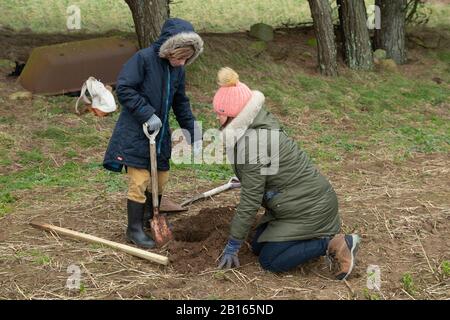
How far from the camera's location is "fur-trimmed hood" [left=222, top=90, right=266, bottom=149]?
3.94 metres

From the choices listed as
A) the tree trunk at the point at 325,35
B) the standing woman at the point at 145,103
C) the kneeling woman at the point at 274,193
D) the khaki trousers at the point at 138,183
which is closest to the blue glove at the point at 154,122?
the standing woman at the point at 145,103

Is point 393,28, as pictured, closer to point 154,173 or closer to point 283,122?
point 283,122

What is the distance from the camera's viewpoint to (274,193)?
13.7 feet

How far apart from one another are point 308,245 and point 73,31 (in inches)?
350

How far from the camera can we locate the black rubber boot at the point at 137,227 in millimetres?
4684

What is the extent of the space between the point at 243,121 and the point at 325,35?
259 inches

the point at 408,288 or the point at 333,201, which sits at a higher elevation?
the point at 333,201

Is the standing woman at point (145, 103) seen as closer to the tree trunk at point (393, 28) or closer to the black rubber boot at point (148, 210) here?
the black rubber boot at point (148, 210)

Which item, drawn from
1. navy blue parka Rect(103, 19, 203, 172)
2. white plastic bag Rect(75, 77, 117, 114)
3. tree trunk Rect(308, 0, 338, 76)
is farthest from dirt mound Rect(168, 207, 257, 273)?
tree trunk Rect(308, 0, 338, 76)

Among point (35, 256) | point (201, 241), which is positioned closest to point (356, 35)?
point (201, 241)

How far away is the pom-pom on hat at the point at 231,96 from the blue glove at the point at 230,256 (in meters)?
0.82

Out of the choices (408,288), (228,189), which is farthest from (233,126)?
(228,189)
